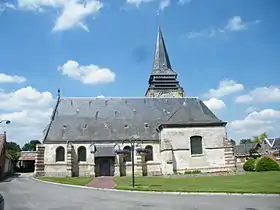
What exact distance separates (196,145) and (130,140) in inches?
310

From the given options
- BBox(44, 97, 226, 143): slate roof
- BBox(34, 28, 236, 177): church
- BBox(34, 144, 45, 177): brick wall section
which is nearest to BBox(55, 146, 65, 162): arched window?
BBox(34, 28, 236, 177): church

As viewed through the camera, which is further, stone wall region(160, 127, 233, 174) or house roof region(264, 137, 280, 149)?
house roof region(264, 137, 280, 149)

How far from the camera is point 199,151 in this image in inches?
1415

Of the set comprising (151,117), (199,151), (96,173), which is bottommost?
(96,173)

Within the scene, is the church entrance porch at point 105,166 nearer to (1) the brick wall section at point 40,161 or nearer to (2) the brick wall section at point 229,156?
(1) the brick wall section at point 40,161

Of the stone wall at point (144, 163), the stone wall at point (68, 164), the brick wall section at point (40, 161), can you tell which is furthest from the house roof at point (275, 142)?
the brick wall section at point (40, 161)

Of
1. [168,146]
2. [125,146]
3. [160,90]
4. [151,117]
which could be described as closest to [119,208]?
[168,146]

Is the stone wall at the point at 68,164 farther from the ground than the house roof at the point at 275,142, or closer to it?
closer to it

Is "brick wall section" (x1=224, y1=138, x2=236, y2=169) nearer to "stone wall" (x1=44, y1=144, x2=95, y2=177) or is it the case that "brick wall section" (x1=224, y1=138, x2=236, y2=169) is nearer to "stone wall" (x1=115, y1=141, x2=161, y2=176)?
"stone wall" (x1=115, y1=141, x2=161, y2=176)

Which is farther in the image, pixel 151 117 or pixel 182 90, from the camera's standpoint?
pixel 182 90

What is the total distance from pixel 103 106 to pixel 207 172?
16787mm

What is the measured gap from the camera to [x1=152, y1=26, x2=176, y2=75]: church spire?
57.2 meters

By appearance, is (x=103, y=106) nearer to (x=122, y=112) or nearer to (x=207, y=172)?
(x=122, y=112)

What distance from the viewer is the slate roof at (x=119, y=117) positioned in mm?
37469
